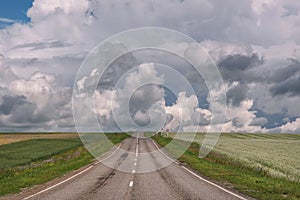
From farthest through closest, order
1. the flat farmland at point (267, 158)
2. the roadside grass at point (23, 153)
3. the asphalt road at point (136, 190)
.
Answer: the roadside grass at point (23, 153), the flat farmland at point (267, 158), the asphalt road at point (136, 190)

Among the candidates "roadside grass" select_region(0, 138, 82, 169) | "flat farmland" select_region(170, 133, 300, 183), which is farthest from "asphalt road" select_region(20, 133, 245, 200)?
"roadside grass" select_region(0, 138, 82, 169)

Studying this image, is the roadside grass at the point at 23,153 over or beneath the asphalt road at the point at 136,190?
over

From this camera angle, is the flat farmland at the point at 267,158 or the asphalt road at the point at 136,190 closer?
the asphalt road at the point at 136,190

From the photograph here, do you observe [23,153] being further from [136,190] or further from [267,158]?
[136,190]

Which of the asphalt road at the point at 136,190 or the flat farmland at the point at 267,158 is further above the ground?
the flat farmland at the point at 267,158

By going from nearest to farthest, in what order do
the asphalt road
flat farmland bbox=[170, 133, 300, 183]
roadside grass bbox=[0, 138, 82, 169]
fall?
the asphalt road
flat farmland bbox=[170, 133, 300, 183]
roadside grass bbox=[0, 138, 82, 169]

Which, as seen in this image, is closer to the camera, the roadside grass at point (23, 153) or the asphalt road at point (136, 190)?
the asphalt road at point (136, 190)

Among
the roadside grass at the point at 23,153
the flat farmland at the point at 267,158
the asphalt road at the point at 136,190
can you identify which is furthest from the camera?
the roadside grass at the point at 23,153

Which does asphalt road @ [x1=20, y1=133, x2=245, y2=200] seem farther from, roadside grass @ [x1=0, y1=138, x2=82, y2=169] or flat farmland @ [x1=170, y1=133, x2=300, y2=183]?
roadside grass @ [x1=0, y1=138, x2=82, y2=169]

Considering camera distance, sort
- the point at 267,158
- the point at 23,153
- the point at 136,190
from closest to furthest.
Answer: the point at 136,190, the point at 267,158, the point at 23,153

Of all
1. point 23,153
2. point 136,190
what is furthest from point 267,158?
point 23,153

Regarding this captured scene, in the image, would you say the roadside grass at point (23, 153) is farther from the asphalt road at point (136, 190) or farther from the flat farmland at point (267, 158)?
the flat farmland at point (267, 158)

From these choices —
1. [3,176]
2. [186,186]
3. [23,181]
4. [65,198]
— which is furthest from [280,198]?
[3,176]

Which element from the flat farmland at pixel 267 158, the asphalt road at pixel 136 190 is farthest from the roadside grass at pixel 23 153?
the flat farmland at pixel 267 158
